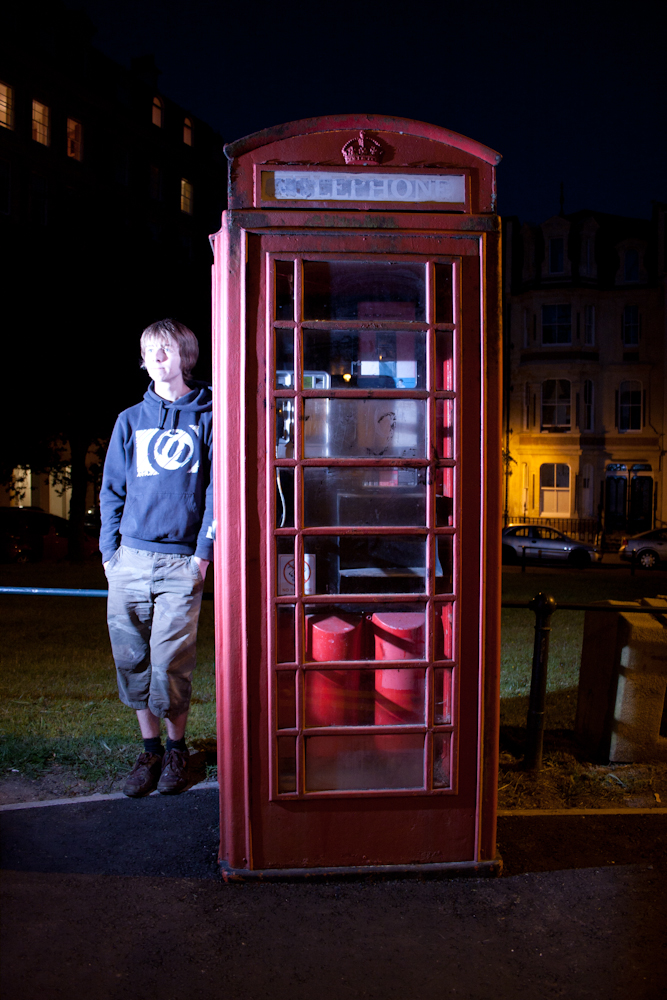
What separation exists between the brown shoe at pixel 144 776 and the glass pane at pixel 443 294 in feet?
8.91

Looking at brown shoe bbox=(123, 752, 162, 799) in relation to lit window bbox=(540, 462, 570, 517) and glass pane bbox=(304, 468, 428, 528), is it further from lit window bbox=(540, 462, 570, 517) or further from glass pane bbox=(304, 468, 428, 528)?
lit window bbox=(540, 462, 570, 517)

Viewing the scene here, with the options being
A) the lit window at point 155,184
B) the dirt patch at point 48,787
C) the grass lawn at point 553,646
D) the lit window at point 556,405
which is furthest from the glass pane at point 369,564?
the lit window at point 155,184

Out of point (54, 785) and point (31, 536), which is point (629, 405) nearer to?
point (31, 536)

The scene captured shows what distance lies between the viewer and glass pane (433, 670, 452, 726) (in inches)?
128

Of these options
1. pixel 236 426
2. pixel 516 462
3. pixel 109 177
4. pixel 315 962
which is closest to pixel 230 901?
pixel 315 962

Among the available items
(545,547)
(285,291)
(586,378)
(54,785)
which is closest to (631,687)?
(285,291)

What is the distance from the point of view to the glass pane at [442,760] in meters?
3.25

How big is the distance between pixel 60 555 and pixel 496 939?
18749 millimetres

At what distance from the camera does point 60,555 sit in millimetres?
19797

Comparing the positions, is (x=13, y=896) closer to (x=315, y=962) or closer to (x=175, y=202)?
(x=315, y=962)

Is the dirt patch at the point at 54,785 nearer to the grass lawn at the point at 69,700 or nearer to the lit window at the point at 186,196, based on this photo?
the grass lawn at the point at 69,700

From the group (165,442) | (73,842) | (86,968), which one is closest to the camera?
(86,968)

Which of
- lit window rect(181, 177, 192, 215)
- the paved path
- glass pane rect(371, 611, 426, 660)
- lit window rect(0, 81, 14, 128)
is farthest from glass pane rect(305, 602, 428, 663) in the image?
lit window rect(181, 177, 192, 215)

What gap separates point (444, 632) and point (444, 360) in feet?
3.95
